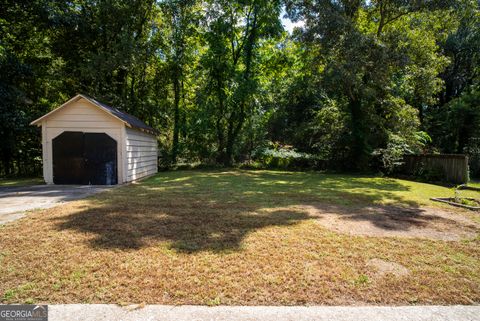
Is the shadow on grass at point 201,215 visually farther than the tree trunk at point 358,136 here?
No

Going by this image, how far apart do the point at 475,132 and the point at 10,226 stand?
21687 millimetres

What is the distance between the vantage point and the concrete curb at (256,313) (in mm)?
2105

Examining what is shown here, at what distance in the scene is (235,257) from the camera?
10.4 ft

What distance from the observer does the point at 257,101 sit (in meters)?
17.8

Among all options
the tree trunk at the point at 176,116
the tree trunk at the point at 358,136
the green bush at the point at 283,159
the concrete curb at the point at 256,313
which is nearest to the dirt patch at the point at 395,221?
the concrete curb at the point at 256,313

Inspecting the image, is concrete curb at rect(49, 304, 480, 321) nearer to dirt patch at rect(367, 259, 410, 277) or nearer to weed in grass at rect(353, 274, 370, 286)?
weed in grass at rect(353, 274, 370, 286)

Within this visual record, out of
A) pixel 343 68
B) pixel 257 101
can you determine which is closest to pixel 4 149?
pixel 257 101

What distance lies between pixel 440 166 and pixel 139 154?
13558 mm

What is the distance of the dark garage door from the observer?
30.1 feet

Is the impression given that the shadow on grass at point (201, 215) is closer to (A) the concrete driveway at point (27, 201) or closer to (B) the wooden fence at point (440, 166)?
(A) the concrete driveway at point (27, 201)

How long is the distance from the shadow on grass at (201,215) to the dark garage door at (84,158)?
2.48 metres

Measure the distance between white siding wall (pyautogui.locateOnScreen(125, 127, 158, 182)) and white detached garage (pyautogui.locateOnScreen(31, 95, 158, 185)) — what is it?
32 centimetres

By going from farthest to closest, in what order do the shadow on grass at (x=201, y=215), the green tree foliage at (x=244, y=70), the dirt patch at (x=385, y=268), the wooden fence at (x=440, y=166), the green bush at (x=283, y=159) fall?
the green bush at (x=283, y=159), the green tree foliage at (x=244, y=70), the wooden fence at (x=440, y=166), the shadow on grass at (x=201, y=215), the dirt patch at (x=385, y=268)

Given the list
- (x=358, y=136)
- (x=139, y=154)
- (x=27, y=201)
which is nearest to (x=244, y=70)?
(x=358, y=136)
